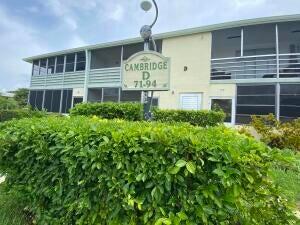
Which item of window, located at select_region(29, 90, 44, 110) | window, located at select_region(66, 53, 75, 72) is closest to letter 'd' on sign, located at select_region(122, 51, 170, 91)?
window, located at select_region(66, 53, 75, 72)

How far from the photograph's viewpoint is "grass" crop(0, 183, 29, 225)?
3326mm

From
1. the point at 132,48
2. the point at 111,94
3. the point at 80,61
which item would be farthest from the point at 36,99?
the point at 132,48

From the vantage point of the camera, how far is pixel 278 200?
2311 millimetres

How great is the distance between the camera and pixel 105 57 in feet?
78.9

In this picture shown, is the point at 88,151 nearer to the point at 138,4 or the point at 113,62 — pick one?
the point at 138,4

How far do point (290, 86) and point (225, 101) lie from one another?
11.5ft

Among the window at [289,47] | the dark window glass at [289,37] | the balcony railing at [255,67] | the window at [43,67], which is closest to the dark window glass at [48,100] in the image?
the window at [43,67]

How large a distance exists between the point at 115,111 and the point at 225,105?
9264 millimetres

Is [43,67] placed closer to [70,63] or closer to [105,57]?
[70,63]

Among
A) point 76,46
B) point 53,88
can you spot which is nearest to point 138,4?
point 76,46

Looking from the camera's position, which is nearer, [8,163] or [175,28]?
[8,163]

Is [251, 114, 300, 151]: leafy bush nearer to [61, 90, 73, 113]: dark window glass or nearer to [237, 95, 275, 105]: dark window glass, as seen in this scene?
[237, 95, 275, 105]: dark window glass

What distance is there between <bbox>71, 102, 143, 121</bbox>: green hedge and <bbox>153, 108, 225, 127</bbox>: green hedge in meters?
2.77

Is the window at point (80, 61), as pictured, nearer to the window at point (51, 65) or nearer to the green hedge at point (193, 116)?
the window at point (51, 65)
